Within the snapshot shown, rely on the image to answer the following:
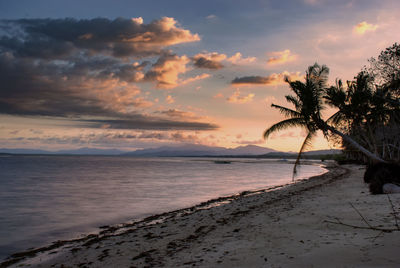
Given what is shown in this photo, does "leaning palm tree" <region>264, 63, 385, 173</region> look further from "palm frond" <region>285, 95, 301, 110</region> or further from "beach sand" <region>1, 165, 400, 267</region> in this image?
"beach sand" <region>1, 165, 400, 267</region>

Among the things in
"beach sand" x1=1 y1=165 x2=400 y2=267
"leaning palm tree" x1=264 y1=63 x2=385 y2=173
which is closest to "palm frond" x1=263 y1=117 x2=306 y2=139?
"leaning palm tree" x1=264 y1=63 x2=385 y2=173

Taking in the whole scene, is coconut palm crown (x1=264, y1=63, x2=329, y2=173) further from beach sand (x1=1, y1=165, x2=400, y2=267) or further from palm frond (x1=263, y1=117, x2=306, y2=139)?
beach sand (x1=1, y1=165, x2=400, y2=267)

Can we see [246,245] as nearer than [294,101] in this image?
Yes

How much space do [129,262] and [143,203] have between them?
13.9 m

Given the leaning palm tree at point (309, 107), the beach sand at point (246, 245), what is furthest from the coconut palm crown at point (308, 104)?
the beach sand at point (246, 245)

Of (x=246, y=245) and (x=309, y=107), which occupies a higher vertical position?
(x=309, y=107)

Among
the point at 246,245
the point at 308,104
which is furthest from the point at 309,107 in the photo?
the point at 246,245

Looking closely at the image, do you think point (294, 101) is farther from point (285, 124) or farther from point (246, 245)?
point (246, 245)

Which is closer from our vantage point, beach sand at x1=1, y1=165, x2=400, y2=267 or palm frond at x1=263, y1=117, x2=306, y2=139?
beach sand at x1=1, y1=165, x2=400, y2=267

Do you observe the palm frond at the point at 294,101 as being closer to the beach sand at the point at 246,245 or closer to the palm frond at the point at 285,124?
the palm frond at the point at 285,124

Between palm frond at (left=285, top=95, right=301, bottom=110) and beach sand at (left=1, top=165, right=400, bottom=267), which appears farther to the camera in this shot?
palm frond at (left=285, top=95, right=301, bottom=110)

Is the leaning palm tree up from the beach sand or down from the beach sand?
up

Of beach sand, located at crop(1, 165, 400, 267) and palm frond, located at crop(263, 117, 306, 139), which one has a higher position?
palm frond, located at crop(263, 117, 306, 139)

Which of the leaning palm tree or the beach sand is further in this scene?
the leaning palm tree
